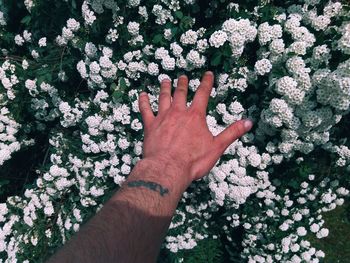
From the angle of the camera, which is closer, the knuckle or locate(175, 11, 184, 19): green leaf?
the knuckle

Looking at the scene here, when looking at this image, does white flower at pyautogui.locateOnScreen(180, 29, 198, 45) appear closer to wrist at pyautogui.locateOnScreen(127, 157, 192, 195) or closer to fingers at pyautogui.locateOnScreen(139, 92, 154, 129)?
fingers at pyautogui.locateOnScreen(139, 92, 154, 129)

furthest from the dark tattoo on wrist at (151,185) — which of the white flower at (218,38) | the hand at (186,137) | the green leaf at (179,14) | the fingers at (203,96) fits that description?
Answer: the green leaf at (179,14)

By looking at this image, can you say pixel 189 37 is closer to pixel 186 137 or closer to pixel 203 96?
pixel 203 96

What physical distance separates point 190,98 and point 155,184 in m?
1.32

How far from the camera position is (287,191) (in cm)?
388

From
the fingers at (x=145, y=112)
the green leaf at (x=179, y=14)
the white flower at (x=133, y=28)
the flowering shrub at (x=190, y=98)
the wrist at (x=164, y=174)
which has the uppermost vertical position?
the green leaf at (x=179, y=14)

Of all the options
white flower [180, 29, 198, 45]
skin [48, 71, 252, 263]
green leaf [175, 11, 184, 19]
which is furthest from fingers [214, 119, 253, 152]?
green leaf [175, 11, 184, 19]

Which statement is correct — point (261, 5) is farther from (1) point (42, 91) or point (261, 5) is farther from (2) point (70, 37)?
(1) point (42, 91)

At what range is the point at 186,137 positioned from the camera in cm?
256

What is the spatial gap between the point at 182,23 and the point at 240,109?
2.73 feet

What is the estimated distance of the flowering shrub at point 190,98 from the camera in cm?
313

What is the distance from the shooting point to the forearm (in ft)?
6.26

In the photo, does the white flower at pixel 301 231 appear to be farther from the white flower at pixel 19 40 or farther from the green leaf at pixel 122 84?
the white flower at pixel 19 40

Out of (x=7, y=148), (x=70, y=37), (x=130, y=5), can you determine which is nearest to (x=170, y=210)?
(x=130, y=5)
